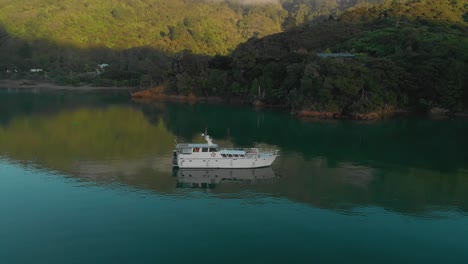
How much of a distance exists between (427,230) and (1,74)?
448 feet

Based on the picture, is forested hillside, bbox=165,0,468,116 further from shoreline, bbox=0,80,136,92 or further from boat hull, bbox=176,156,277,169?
shoreline, bbox=0,80,136,92

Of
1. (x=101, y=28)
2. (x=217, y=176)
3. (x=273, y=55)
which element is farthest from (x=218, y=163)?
(x=101, y=28)

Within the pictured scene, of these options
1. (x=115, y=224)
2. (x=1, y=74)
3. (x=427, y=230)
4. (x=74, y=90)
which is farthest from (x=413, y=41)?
(x=1, y=74)

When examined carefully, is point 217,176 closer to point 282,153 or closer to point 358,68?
point 282,153

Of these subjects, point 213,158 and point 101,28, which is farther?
point 101,28

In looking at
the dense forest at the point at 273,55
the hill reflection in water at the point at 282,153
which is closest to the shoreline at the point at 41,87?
the dense forest at the point at 273,55

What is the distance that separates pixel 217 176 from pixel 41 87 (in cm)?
10365

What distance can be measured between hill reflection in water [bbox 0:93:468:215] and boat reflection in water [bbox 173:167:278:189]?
Result: 73 mm

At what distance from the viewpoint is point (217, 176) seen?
105ft

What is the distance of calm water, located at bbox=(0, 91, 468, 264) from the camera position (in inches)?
802

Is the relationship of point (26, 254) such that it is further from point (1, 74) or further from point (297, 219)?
point (1, 74)

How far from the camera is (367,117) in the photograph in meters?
60.9

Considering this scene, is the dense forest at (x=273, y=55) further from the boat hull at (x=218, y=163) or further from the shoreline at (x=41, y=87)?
the boat hull at (x=218, y=163)

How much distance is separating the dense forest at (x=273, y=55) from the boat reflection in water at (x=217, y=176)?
32.1m
